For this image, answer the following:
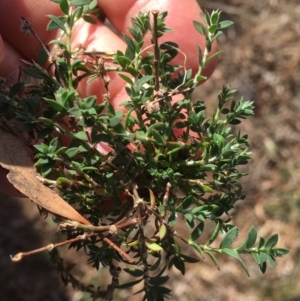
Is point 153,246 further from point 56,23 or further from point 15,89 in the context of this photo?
point 56,23

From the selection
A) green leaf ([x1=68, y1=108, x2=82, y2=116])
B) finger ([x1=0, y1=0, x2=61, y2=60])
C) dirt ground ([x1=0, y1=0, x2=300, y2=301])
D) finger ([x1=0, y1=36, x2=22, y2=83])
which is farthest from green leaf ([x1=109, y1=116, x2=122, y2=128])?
dirt ground ([x1=0, y1=0, x2=300, y2=301])

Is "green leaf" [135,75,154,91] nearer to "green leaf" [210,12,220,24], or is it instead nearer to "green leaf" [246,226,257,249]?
"green leaf" [210,12,220,24]

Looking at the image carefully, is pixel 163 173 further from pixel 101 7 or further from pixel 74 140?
pixel 101 7

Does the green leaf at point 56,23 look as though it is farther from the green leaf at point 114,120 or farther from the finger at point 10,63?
the finger at point 10,63

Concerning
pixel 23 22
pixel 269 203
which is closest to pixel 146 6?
pixel 23 22

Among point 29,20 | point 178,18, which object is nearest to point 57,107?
point 178,18
